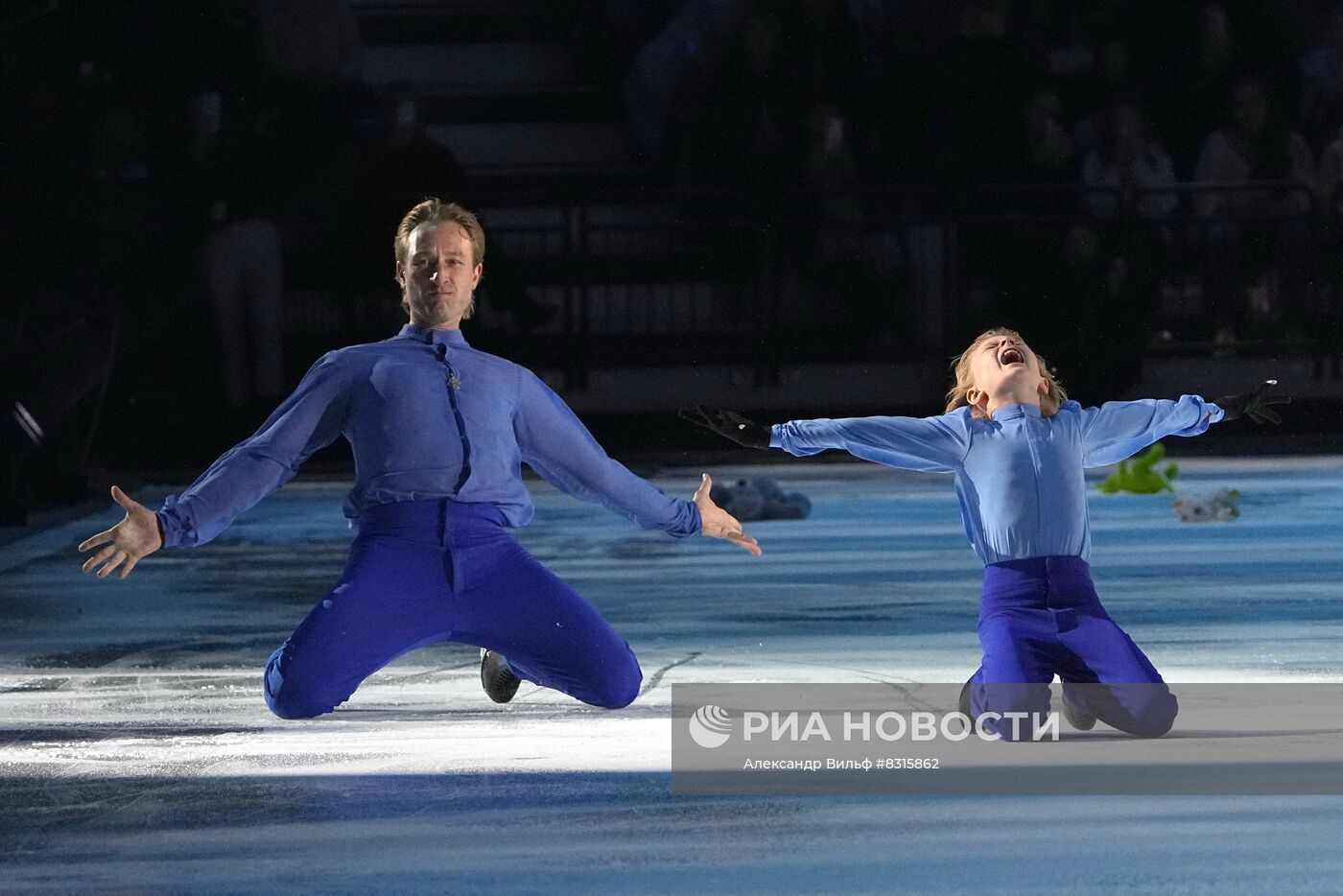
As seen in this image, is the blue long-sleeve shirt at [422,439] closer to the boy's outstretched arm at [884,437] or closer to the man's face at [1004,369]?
the boy's outstretched arm at [884,437]

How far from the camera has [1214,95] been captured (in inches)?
485

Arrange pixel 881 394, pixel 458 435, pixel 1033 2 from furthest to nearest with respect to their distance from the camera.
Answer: pixel 1033 2, pixel 881 394, pixel 458 435

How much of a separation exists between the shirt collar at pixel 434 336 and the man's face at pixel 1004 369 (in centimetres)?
104

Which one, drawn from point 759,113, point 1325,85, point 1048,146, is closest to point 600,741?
point 759,113

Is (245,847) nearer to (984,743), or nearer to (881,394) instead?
(984,743)

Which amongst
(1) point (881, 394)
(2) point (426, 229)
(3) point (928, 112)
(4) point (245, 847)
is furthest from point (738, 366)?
(4) point (245, 847)

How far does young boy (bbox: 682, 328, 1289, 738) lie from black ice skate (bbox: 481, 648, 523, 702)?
70cm

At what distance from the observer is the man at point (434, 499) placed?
4.02 m

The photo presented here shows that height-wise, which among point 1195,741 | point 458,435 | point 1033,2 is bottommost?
point 1195,741

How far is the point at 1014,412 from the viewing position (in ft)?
14.0

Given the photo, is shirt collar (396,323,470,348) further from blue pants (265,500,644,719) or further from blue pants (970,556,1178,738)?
blue pants (970,556,1178,738)

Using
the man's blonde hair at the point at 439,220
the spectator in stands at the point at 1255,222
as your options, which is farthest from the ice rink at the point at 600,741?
the spectator in stands at the point at 1255,222

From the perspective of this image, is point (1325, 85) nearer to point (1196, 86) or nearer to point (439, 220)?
point (1196, 86)

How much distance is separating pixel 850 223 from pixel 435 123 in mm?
2620
